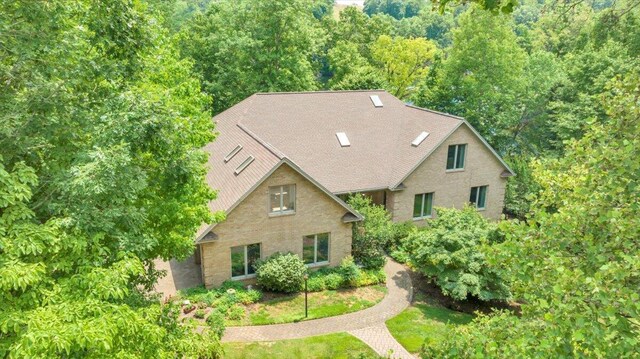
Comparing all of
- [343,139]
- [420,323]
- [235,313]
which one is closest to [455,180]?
[343,139]

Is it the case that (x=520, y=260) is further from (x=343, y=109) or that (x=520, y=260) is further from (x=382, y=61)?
(x=382, y=61)

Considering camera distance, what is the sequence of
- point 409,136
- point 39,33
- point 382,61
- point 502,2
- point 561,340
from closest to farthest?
point 561,340, point 502,2, point 39,33, point 409,136, point 382,61

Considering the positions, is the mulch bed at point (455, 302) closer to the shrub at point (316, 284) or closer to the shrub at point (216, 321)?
the shrub at point (316, 284)

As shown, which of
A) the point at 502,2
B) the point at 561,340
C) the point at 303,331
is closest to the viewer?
A: the point at 561,340

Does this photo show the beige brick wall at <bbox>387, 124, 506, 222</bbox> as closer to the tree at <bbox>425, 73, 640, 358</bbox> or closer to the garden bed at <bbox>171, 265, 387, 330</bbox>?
the garden bed at <bbox>171, 265, 387, 330</bbox>

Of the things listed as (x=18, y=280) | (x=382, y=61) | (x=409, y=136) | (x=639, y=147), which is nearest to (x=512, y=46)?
(x=409, y=136)

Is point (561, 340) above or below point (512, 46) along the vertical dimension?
below

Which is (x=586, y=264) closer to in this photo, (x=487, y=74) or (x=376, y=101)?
(x=376, y=101)

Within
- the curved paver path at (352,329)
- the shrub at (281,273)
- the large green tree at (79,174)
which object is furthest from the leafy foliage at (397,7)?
the large green tree at (79,174)
